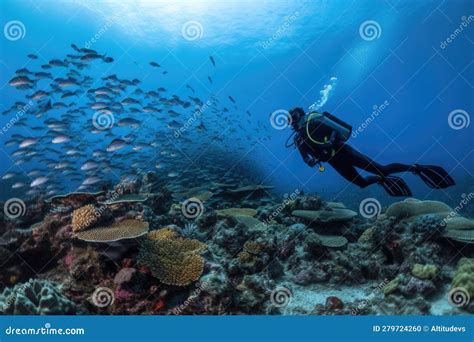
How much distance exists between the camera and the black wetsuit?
732 centimetres

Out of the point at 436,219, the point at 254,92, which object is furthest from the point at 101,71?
the point at 436,219

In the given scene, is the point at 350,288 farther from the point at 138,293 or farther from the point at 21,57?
the point at 21,57

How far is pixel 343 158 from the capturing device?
307 inches

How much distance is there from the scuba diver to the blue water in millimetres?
1900

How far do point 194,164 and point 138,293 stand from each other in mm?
7201

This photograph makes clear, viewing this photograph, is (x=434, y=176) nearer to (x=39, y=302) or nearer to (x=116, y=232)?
(x=116, y=232)

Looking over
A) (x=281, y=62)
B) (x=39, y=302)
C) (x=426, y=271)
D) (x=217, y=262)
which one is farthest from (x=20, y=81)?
(x=281, y=62)

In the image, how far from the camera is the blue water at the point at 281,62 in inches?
400

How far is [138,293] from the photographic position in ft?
18.0

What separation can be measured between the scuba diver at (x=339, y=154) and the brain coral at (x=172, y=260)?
2.79 m

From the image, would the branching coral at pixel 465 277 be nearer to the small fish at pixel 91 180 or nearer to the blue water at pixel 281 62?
the blue water at pixel 281 62

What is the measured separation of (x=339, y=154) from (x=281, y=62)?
25.4 feet

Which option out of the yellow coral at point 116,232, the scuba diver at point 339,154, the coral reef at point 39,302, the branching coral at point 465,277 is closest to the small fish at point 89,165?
the yellow coral at point 116,232

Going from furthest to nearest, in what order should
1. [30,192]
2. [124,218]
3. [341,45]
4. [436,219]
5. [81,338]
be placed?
[341,45] → [30,192] → [436,219] → [124,218] → [81,338]
